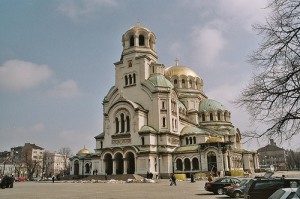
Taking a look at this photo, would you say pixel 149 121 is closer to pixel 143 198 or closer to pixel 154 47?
pixel 154 47

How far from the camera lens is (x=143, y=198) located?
62.6ft

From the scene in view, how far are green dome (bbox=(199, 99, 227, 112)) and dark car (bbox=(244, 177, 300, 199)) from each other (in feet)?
194

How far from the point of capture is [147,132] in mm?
53750

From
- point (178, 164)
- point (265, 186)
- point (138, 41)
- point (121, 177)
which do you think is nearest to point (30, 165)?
point (121, 177)

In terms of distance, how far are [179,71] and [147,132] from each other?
27.0 meters

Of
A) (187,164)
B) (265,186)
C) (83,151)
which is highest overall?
(83,151)

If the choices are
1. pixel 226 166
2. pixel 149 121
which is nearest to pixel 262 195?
pixel 226 166

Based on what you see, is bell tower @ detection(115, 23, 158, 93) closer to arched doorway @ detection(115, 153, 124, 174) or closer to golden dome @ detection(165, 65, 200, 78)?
golden dome @ detection(165, 65, 200, 78)

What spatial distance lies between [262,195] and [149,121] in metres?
44.1

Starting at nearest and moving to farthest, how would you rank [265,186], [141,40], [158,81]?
1. [265,186]
2. [158,81]
3. [141,40]

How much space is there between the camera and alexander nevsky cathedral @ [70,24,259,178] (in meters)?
53.8

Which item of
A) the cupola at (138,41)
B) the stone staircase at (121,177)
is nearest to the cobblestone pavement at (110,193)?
the stone staircase at (121,177)

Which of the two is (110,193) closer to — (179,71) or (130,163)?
(130,163)

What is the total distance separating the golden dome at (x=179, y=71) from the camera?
2987 inches
